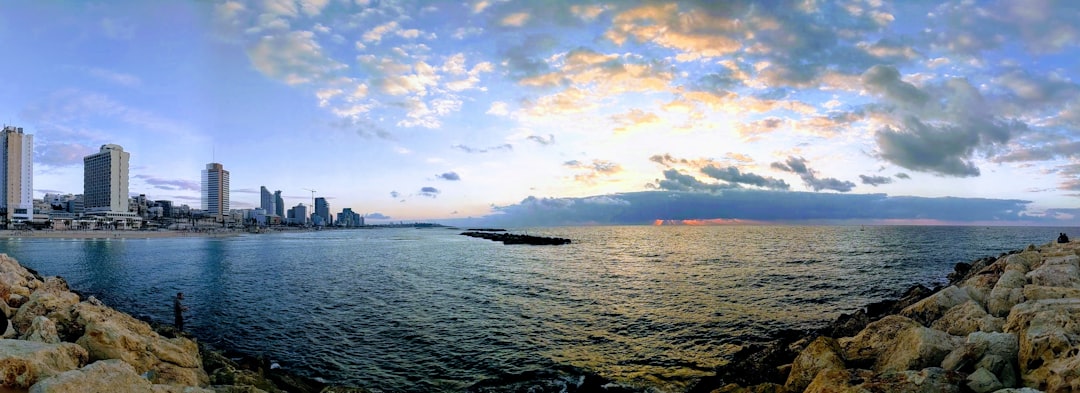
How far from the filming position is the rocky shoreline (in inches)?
328

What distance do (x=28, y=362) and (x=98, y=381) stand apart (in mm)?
1786

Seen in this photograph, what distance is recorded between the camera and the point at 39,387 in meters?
7.59

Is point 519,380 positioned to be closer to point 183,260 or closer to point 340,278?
point 340,278

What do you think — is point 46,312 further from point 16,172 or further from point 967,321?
point 16,172

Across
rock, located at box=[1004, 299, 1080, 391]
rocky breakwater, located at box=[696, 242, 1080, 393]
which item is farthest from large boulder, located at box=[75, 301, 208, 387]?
rock, located at box=[1004, 299, 1080, 391]

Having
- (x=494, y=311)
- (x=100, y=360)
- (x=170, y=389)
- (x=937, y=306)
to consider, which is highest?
(x=100, y=360)

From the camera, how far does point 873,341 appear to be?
11867mm

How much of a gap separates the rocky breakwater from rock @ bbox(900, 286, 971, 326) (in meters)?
0.02

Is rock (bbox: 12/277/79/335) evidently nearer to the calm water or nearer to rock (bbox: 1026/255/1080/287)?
the calm water

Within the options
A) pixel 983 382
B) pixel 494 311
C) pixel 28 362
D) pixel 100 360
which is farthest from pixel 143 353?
pixel 983 382

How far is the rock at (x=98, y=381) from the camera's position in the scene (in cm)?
764

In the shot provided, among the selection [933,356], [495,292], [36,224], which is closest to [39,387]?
[933,356]

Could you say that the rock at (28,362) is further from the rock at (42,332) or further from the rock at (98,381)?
the rock at (42,332)

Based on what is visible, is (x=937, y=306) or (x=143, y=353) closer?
(x=143, y=353)
